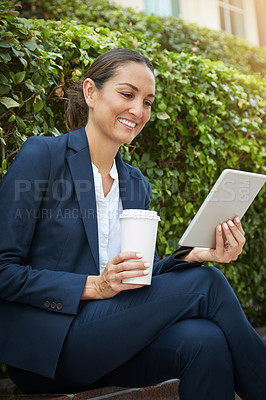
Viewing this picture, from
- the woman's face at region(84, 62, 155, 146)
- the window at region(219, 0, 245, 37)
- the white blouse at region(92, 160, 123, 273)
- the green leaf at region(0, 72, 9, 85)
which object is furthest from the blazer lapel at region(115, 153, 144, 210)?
the window at region(219, 0, 245, 37)

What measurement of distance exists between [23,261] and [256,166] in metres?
2.49

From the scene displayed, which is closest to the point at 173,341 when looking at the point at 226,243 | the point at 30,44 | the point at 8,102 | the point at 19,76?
the point at 226,243

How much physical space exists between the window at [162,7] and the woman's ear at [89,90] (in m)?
6.72

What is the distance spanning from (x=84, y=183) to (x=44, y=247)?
1.10 ft

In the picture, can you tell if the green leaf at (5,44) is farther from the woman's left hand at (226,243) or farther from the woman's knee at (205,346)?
the woman's knee at (205,346)

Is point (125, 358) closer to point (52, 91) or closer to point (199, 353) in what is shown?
point (199, 353)

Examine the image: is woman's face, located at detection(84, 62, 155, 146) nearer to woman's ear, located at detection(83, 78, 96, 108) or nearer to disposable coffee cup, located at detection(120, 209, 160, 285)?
woman's ear, located at detection(83, 78, 96, 108)

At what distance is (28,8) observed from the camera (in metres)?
6.12

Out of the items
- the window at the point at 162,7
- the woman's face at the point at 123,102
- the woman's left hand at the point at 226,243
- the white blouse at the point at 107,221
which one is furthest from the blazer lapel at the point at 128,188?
the window at the point at 162,7

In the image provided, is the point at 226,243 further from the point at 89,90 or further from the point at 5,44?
the point at 5,44

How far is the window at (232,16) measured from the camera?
397 inches

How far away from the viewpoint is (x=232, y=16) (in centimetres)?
1033

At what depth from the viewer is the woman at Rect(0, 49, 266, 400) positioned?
1644 mm

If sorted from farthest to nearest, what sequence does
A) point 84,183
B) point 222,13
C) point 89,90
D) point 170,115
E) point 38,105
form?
point 222,13 → point 170,115 → point 38,105 → point 89,90 → point 84,183
